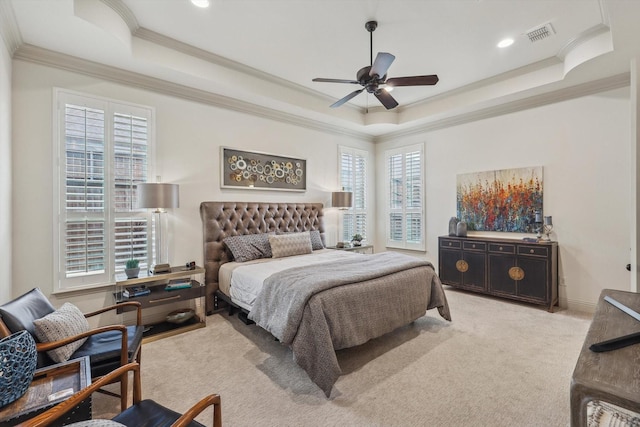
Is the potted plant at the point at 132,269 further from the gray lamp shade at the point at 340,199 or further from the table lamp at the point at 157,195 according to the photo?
the gray lamp shade at the point at 340,199

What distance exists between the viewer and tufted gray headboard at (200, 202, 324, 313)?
3996mm

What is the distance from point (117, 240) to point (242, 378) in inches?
86.8

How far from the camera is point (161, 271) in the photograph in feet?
11.3

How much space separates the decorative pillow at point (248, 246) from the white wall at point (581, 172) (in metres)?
3.77

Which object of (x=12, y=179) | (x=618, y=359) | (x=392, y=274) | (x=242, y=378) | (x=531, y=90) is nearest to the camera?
(x=618, y=359)

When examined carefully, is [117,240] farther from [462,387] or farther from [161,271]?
[462,387]

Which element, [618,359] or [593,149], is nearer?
[618,359]

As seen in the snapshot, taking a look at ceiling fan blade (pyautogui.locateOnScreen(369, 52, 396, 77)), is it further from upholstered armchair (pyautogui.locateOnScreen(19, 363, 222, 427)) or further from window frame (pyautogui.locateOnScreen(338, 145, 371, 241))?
window frame (pyautogui.locateOnScreen(338, 145, 371, 241))

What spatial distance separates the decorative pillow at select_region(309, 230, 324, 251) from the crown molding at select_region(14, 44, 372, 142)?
6.47 ft

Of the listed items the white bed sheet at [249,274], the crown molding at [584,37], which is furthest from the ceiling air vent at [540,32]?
the white bed sheet at [249,274]

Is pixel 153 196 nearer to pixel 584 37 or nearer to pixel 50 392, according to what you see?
pixel 50 392

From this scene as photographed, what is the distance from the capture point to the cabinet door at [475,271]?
452 cm

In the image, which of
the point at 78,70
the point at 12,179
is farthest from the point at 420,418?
the point at 78,70

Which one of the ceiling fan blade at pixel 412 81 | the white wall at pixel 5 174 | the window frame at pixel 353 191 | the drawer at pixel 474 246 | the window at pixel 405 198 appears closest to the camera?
the white wall at pixel 5 174
